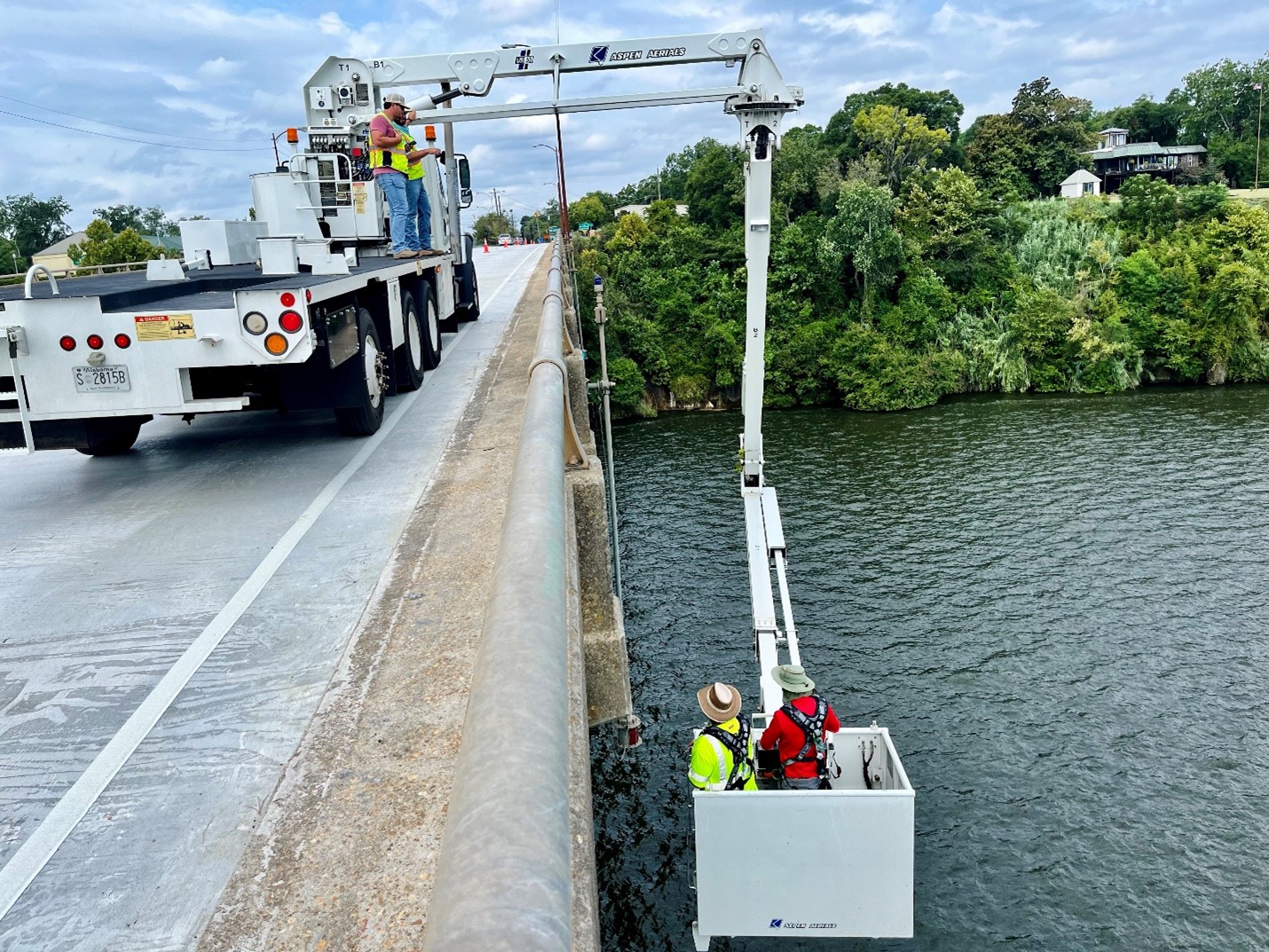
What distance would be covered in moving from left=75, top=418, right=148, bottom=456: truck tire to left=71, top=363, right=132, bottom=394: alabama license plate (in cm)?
89

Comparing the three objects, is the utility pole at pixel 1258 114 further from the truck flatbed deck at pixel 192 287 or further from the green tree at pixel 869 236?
the truck flatbed deck at pixel 192 287

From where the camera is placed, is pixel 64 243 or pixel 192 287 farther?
pixel 64 243

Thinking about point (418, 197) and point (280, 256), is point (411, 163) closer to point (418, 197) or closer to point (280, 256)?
point (418, 197)

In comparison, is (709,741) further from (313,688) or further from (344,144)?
(344,144)

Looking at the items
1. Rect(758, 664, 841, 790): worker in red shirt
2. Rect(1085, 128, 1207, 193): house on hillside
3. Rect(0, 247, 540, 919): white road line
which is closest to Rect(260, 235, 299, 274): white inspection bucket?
Rect(0, 247, 540, 919): white road line

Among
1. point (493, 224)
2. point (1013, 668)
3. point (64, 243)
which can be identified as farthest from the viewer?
point (493, 224)

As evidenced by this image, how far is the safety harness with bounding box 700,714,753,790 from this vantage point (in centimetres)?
641

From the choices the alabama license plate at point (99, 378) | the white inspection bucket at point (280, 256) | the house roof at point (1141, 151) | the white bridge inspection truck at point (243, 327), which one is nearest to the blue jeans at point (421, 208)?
the white bridge inspection truck at point (243, 327)

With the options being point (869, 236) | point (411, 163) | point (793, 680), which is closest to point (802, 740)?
point (793, 680)

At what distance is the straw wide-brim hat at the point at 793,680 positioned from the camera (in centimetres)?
743

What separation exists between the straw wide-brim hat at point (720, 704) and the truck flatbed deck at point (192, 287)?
13.4 ft

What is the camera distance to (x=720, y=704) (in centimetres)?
639

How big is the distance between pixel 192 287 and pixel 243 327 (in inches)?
91.3

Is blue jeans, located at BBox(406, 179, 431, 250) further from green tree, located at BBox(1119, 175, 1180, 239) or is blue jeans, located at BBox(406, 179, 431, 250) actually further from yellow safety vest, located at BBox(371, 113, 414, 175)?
green tree, located at BBox(1119, 175, 1180, 239)
